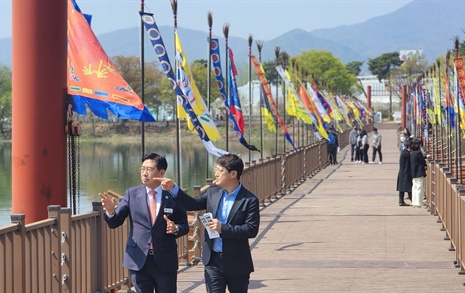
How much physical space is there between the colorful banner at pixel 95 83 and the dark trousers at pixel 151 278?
163 inches

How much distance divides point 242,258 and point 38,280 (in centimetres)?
176

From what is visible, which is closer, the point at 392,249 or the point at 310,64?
the point at 392,249

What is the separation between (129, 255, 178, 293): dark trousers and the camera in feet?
26.8

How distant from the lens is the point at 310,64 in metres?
142

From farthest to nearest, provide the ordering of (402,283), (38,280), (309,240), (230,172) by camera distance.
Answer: (309,240) < (402,283) < (38,280) < (230,172)

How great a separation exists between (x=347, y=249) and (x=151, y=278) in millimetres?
7779

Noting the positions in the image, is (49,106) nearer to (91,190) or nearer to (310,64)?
(91,190)

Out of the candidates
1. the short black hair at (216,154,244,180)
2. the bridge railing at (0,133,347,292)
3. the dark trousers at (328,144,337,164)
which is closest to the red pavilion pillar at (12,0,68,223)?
the bridge railing at (0,133,347,292)

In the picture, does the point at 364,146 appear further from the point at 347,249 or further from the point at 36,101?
the point at 36,101

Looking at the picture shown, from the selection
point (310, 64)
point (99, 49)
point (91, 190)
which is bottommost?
point (91, 190)

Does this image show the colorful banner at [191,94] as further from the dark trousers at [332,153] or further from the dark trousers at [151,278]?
the dark trousers at [332,153]

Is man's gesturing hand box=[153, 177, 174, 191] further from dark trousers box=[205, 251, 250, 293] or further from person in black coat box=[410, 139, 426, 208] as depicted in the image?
person in black coat box=[410, 139, 426, 208]

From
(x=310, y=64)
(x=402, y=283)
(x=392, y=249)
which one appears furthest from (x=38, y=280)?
(x=310, y=64)

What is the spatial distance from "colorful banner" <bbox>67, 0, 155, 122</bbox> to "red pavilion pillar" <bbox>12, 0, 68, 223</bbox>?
2.05 metres
